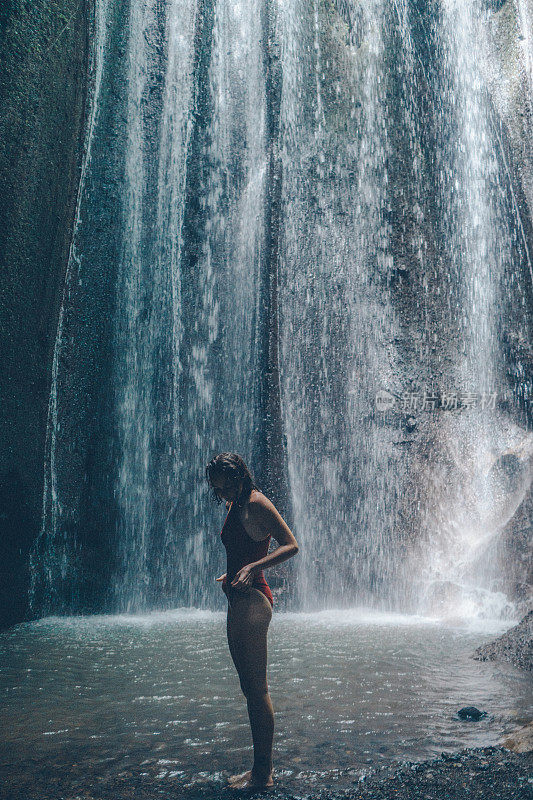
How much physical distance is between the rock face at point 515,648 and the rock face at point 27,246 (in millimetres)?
4520

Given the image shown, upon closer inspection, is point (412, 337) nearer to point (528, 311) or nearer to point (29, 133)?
point (528, 311)

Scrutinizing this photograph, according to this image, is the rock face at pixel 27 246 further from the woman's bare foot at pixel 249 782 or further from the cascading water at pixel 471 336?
the cascading water at pixel 471 336

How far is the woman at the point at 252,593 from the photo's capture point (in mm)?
2402

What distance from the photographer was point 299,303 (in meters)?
9.87

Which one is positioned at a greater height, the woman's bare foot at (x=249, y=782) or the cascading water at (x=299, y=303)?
the cascading water at (x=299, y=303)

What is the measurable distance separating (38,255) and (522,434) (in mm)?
7390

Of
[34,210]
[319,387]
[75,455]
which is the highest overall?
[34,210]

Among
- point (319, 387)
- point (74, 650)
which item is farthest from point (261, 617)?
point (319, 387)

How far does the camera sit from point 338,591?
28.5ft

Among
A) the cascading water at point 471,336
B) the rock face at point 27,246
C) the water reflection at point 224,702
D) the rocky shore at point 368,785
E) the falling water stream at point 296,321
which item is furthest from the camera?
the cascading water at point 471,336

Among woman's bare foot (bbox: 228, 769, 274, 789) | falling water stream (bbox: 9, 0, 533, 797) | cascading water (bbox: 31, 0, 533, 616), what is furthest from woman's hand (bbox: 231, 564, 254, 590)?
cascading water (bbox: 31, 0, 533, 616)

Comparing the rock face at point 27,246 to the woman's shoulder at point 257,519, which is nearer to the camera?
the woman's shoulder at point 257,519

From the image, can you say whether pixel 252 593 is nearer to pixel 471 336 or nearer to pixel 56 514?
pixel 56 514

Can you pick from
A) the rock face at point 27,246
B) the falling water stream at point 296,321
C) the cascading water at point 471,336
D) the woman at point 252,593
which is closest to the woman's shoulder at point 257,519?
the woman at point 252,593
